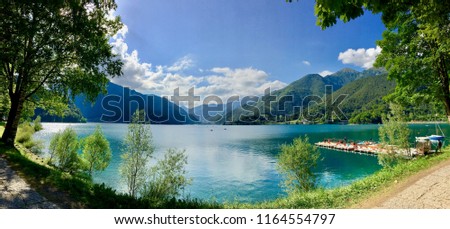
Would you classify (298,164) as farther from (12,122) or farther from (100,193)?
(12,122)

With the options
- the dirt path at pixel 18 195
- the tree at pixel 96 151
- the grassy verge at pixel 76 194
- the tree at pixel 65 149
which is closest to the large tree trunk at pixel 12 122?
the grassy verge at pixel 76 194

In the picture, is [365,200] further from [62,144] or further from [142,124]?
[62,144]

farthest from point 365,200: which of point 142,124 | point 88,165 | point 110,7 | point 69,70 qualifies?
point 88,165

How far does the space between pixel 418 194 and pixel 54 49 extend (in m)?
22.9

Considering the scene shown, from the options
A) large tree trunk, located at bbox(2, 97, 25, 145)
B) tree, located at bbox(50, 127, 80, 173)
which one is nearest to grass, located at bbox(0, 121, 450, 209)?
large tree trunk, located at bbox(2, 97, 25, 145)

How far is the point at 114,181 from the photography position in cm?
4878

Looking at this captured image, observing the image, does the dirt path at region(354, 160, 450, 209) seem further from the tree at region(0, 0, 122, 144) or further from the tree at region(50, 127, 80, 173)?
the tree at region(50, 127, 80, 173)

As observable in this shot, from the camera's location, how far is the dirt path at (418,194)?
9477 millimetres

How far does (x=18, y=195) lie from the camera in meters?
8.73

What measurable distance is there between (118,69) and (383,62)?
23012 mm

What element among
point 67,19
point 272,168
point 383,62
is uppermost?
point 67,19

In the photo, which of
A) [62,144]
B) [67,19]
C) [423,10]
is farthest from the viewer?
[62,144]

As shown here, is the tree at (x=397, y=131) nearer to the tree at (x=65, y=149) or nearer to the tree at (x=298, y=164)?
the tree at (x=298, y=164)

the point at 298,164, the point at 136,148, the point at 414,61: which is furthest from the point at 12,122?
the point at 298,164
